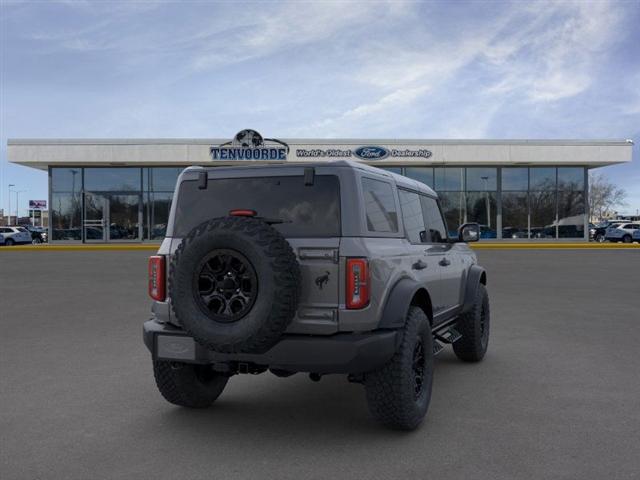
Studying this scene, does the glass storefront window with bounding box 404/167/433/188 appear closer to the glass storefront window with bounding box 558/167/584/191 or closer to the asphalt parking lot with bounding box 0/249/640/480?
the glass storefront window with bounding box 558/167/584/191

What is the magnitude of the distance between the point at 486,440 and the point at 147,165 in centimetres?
3521

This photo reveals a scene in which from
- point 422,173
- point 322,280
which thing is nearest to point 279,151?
point 422,173

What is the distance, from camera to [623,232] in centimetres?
4025

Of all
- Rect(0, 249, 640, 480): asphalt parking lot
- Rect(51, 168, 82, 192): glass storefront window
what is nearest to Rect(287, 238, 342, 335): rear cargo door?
Rect(0, 249, 640, 480): asphalt parking lot

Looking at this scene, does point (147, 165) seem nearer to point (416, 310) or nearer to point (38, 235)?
point (38, 235)

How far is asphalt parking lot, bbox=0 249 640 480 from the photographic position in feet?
12.7

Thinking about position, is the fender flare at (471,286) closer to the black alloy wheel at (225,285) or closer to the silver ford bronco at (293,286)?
the silver ford bronco at (293,286)

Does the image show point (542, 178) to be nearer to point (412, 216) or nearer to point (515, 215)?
point (515, 215)

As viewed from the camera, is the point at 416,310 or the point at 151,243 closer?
the point at 416,310

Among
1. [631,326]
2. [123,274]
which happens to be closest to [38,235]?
[123,274]

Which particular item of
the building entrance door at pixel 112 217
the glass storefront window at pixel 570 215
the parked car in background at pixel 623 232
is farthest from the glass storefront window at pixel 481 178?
the building entrance door at pixel 112 217

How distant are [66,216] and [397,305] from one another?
36519 mm

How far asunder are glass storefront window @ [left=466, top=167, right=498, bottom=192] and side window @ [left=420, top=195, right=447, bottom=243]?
107 feet

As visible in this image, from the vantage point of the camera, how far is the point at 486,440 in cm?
429
